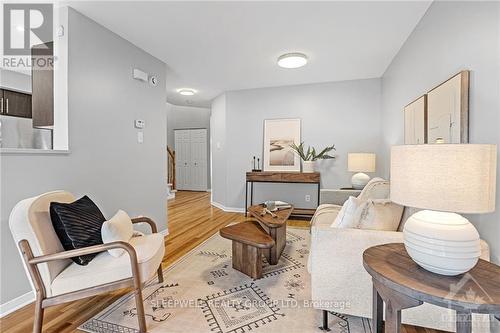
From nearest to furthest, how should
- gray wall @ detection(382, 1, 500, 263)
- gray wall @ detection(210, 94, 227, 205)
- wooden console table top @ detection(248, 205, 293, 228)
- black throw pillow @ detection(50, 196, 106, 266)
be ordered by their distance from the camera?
gray wall @ detection(382, 1, 500, 263)
black throw pillow @ detection(50, 196, 106, 266)
wooden console table top @ detection(248, 205, 293, 228)
gray wall @ detection(210, 94, 227, 205)

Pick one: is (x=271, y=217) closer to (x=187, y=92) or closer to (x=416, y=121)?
(x=416, y=121)

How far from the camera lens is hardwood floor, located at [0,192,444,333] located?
5.51 feet

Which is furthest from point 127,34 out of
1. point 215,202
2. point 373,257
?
point 215,202

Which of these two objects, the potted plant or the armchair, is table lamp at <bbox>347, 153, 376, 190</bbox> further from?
the armchair

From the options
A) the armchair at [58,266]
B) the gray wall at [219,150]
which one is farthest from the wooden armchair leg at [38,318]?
the gray wall at [219,150]

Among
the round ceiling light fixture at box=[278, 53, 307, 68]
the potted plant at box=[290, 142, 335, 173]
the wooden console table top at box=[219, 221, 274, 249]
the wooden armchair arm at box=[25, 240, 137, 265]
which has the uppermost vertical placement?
the round ceiling light fixture at box=[278, 53, 307, 68]

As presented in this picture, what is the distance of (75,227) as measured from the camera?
1658mm

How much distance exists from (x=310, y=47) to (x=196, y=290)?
286cm

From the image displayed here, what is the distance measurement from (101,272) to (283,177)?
10.7ft

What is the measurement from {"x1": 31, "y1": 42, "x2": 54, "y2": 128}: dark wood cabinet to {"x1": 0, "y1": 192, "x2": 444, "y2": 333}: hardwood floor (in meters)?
1.60

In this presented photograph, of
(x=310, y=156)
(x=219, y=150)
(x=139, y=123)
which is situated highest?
(x=139, y=123)

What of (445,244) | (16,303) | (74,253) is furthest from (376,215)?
(16,303)

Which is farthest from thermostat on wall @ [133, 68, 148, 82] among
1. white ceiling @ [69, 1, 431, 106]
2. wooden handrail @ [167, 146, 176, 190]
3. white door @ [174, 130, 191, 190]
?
white door @ [174, 130, 191, 190]

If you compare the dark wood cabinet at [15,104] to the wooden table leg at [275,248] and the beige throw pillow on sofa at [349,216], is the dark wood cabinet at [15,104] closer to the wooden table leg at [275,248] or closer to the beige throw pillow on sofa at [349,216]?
the wooden table leg at [275,248]
